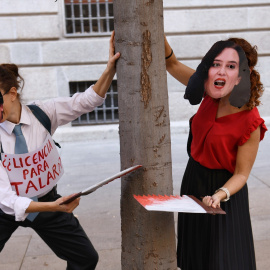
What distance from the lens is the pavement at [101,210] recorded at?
13.1 ft

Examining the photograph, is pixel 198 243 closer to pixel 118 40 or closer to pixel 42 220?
pixel 42 220

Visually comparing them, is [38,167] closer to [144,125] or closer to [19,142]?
[19,142]

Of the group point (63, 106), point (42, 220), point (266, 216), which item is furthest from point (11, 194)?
point (266, 216)

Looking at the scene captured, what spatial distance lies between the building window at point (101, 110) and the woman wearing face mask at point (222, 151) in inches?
267

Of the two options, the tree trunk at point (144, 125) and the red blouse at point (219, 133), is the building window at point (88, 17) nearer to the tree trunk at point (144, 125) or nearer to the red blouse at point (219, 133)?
the red blouse at point (219, 133)

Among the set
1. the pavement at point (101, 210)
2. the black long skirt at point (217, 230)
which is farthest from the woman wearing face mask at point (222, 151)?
the pavement at point (101, 210)

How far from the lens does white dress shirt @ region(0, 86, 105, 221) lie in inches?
94.4

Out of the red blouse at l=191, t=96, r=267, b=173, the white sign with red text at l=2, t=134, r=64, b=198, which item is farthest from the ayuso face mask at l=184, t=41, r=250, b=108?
the white sign with red text at l=2, t=134, r=64, b=198

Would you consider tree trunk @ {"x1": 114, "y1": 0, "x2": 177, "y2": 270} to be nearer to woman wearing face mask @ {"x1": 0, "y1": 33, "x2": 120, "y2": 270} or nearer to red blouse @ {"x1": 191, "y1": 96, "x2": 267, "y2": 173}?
woman wearing face mask @ {"x1": 0, "y1": 33, "x2": 120, "y2": 270}

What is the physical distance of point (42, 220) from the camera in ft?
8.75

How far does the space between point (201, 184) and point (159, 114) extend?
57 centimetres

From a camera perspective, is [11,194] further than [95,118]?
No

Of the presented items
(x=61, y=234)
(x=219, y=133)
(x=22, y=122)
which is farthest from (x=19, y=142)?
(x=219, y=133)

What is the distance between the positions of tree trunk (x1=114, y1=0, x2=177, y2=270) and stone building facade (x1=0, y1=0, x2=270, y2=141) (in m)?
6.74
